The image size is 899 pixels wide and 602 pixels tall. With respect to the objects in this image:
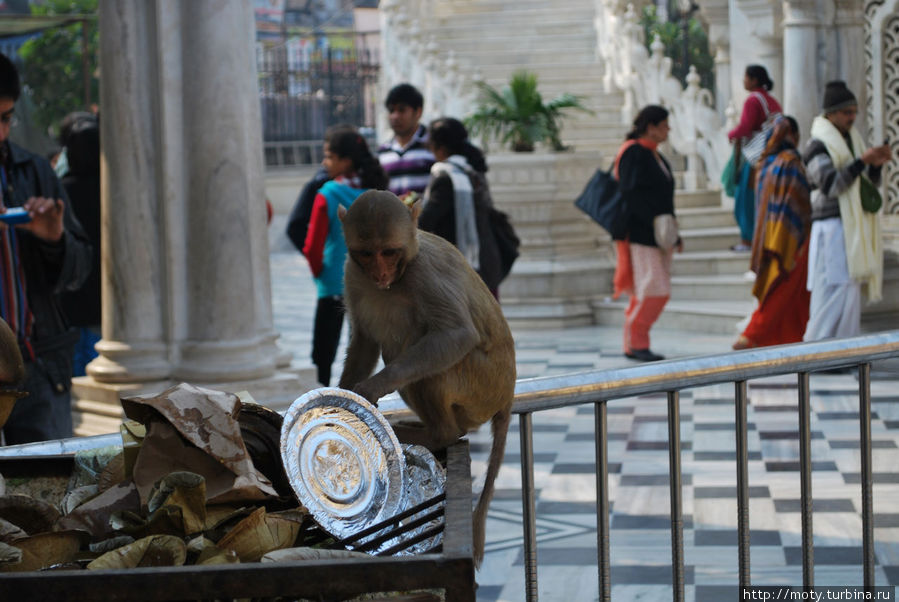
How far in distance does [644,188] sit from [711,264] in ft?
11.4

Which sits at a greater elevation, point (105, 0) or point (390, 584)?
point (105, 0)

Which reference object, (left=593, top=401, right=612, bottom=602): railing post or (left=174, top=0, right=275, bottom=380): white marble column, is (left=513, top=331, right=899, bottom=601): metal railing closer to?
(left=593, top=401, right=612, bottom=602): railing post

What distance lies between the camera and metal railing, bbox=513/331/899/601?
261 centimetres

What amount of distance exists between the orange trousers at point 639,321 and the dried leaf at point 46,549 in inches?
310

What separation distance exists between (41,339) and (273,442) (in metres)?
2.35

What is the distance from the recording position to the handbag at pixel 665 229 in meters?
9.19

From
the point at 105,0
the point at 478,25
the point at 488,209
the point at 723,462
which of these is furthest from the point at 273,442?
the point at 478,25

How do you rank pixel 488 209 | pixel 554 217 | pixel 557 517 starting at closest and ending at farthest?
1. pixel 557 517
2. pixel 488 209
3. pixel 554 217

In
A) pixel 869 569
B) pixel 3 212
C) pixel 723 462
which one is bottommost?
pixel 723 462

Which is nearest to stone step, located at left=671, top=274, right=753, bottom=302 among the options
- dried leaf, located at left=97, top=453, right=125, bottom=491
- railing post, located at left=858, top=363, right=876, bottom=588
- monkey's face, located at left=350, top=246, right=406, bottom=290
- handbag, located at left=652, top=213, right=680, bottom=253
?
handbag, located at left=652, top=213, right=680, bottom=253

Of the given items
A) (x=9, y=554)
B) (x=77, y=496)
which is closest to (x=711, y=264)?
(x=77, y=496)

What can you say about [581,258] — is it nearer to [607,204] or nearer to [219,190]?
[607,204]

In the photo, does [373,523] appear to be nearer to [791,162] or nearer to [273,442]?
[273,442]

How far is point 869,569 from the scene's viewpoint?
2.80 meters
